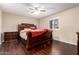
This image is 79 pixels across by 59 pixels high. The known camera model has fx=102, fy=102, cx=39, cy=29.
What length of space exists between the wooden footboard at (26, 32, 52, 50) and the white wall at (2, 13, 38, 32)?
11.3 inches

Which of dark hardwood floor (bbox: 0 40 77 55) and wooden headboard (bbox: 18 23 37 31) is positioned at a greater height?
wooden headboard (bbox: 18 23 37 31)

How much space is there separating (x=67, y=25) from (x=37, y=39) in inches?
28.1

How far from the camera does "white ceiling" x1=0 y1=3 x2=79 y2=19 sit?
206 cm

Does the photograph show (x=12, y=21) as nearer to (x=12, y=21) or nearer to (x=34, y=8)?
(x=12, y=21)

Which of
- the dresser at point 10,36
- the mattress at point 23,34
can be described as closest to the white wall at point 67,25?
the mattress at point 23,34

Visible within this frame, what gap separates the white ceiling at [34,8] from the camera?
2059mm

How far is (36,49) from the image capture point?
216cm

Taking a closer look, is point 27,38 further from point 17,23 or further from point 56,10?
point 56,10

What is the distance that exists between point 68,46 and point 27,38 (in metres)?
0.86

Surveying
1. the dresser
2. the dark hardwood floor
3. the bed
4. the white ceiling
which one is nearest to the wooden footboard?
the bed

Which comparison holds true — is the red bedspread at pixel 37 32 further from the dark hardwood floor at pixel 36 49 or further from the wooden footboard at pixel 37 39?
the dark hardwood floor at pixel 36 49

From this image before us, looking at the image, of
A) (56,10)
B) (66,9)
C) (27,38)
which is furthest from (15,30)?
(66,9)

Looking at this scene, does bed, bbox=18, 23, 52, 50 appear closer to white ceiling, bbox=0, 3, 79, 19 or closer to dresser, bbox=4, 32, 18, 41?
dresser, bbox=4, 32, 18, 41

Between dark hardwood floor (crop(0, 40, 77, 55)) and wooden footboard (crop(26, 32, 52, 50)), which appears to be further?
wooden footboard (crop(26, 32, 52, 50))
